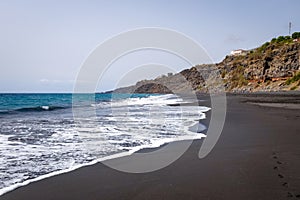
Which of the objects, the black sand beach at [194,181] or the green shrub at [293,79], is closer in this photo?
the black sand beach at [194,181]

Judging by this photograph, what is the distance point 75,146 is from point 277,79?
77.5m

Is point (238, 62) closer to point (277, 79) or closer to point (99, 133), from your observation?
point (277, 79)

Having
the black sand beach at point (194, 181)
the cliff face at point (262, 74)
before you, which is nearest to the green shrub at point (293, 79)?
the cliff face at point (262, 74)

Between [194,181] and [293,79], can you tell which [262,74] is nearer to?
[293,79]

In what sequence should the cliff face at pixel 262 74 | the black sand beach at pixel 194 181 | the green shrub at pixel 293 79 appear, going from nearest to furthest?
the black sand beach at pixel 194 181 → the green shrub at pixel 293 79 → the cliff face at pixel 262 74

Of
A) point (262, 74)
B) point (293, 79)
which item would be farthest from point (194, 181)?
point (262, 74)

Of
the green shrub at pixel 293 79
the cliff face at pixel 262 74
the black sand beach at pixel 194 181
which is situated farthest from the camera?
the cliff face at pixel 262 74

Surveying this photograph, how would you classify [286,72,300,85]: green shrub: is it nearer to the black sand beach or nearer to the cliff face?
the cliff face

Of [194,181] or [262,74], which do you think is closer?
[194,181]

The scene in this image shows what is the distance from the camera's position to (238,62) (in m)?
107

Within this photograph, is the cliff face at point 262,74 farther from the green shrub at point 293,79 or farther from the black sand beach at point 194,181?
the black sand beach at point 194,181

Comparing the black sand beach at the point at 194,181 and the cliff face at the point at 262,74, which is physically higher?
the cliff face at the point at 262,74

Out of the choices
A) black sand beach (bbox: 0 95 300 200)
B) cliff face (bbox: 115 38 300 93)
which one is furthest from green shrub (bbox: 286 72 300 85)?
black sand beach (bbox: 0 95 300 200)

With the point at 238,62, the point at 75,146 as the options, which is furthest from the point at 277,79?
the point at 75,146
